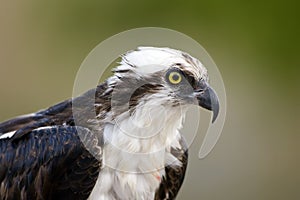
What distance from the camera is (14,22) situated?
1384 cm

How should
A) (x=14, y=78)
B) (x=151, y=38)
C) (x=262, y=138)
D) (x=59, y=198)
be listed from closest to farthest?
(x=59, y=198)
(x=151, y=38)
(x=262, y=138)
(x=14, y=78)

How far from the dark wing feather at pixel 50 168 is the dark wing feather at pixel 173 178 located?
672 mm

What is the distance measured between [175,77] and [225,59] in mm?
6465

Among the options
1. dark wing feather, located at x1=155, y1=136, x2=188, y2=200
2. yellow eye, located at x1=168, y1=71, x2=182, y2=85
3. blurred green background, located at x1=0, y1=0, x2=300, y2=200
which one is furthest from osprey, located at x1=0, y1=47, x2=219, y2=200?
blurred green background, located at x1=0, y1=0, x2=300, y2=200

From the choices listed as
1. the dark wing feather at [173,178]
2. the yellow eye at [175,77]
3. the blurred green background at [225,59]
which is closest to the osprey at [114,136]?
the yellow eye at [175,77]

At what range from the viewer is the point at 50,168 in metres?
6.64

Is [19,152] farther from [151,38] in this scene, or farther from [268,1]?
[268,1]

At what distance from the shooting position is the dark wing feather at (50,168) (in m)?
6.64

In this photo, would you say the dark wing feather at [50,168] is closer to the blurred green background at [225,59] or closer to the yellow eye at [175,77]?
the yellow eye at [175,77]

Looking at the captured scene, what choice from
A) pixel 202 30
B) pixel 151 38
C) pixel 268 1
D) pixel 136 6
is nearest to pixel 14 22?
pixel 136 6

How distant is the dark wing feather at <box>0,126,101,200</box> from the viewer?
21.8 feet

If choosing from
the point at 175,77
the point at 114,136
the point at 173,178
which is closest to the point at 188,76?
the point at 175,77

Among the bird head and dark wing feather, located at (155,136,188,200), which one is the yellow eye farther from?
dark wing feather, located at (155,136,188,200)

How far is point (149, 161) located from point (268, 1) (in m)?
7.24
